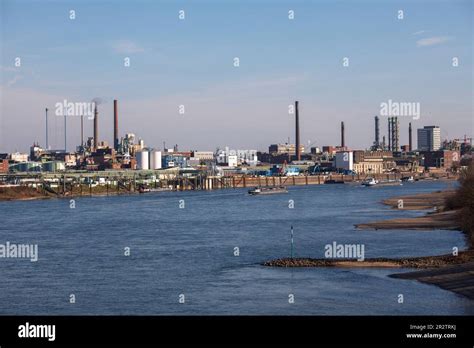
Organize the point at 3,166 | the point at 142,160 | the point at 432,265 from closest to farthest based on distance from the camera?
the point at 432,265 < the point at 3,166 < the point at 142,160

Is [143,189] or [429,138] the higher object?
[429,138]

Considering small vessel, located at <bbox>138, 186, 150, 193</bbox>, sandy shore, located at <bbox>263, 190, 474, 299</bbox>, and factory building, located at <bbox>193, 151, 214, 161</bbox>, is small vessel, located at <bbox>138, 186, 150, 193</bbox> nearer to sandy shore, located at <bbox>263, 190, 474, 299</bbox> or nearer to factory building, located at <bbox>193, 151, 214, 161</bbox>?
factory building, located at <bbox>193, 151, 214, 161</bbox>

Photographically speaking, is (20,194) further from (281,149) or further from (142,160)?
(281,149)

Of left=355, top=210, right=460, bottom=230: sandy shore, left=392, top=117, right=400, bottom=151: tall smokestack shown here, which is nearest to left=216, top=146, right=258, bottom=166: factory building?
left=392, top=117, right=400, bottom=151: tall smokestack

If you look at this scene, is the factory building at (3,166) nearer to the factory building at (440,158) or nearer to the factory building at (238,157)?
the factory building at (238,157)

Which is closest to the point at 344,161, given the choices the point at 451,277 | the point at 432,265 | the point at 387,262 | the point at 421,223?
the point at 421,223

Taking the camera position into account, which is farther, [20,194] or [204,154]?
[204,154]

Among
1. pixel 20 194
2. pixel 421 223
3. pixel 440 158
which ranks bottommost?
pixel 20 194
